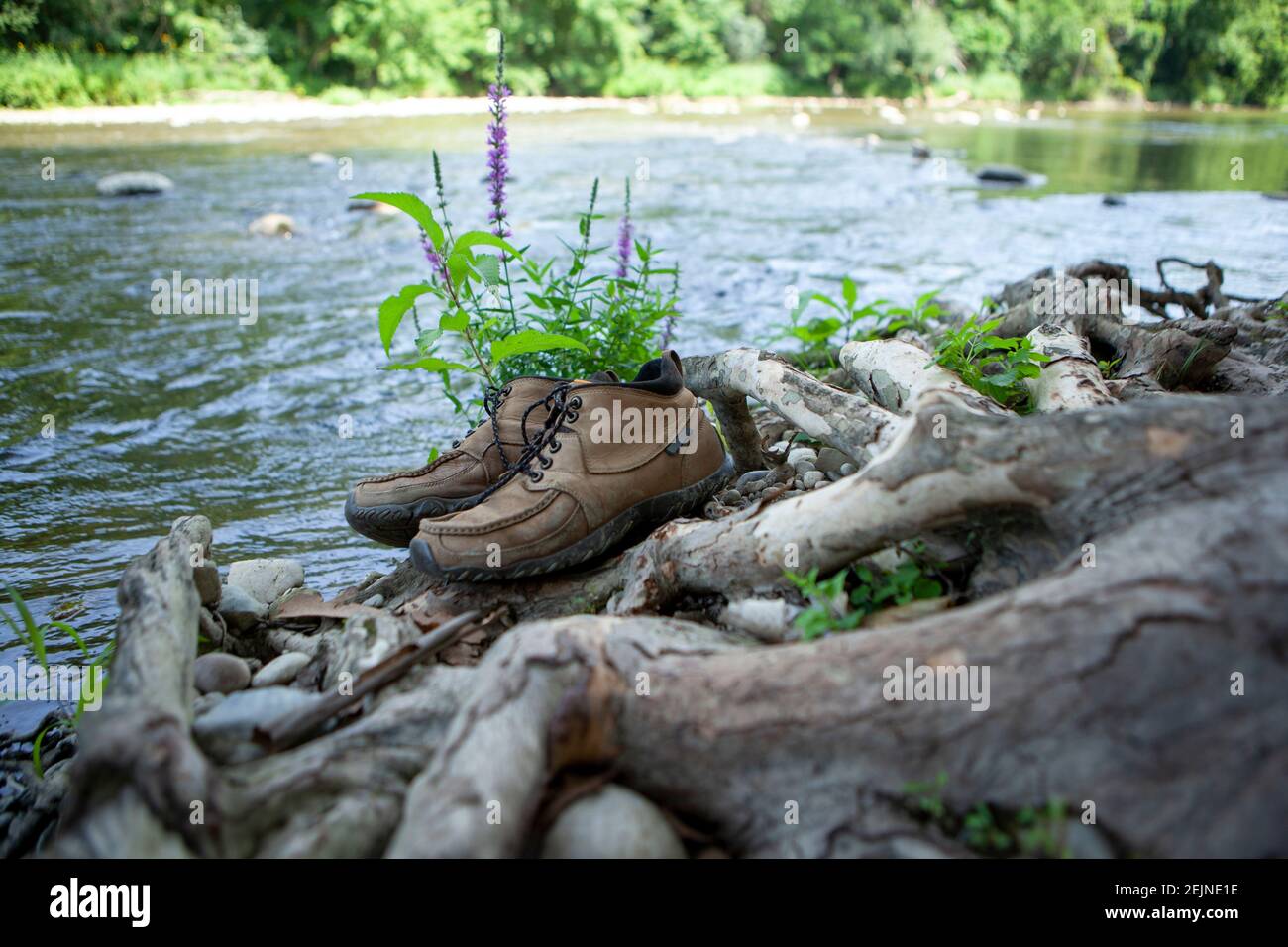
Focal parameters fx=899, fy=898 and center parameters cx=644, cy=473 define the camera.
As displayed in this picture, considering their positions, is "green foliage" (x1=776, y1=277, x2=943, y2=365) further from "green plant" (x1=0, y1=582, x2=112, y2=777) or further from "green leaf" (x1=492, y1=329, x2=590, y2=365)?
"green plant" (x1=0, y1=582, x2=112, y2=777)

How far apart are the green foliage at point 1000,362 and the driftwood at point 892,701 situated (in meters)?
0.80

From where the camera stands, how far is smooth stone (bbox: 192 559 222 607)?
2.53 meters

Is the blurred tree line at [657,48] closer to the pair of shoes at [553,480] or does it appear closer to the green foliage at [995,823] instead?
the pair of shoes at [553,480]

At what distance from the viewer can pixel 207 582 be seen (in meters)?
2.58

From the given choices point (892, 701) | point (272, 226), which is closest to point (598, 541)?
point (892, 701)

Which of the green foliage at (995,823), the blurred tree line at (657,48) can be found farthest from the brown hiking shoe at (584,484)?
the blurred tree line at (657,48)

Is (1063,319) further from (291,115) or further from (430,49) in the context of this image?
(430,49)

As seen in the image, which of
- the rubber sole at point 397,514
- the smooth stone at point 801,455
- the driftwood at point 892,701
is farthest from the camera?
the smooth stone at point 801,455

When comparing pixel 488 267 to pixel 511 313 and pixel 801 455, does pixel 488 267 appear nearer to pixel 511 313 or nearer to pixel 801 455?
pixel 511 313

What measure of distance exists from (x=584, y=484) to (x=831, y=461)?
0.96m

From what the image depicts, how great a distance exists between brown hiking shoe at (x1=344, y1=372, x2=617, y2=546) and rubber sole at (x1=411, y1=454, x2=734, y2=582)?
41 centimetres

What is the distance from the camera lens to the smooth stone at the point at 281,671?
229cm
